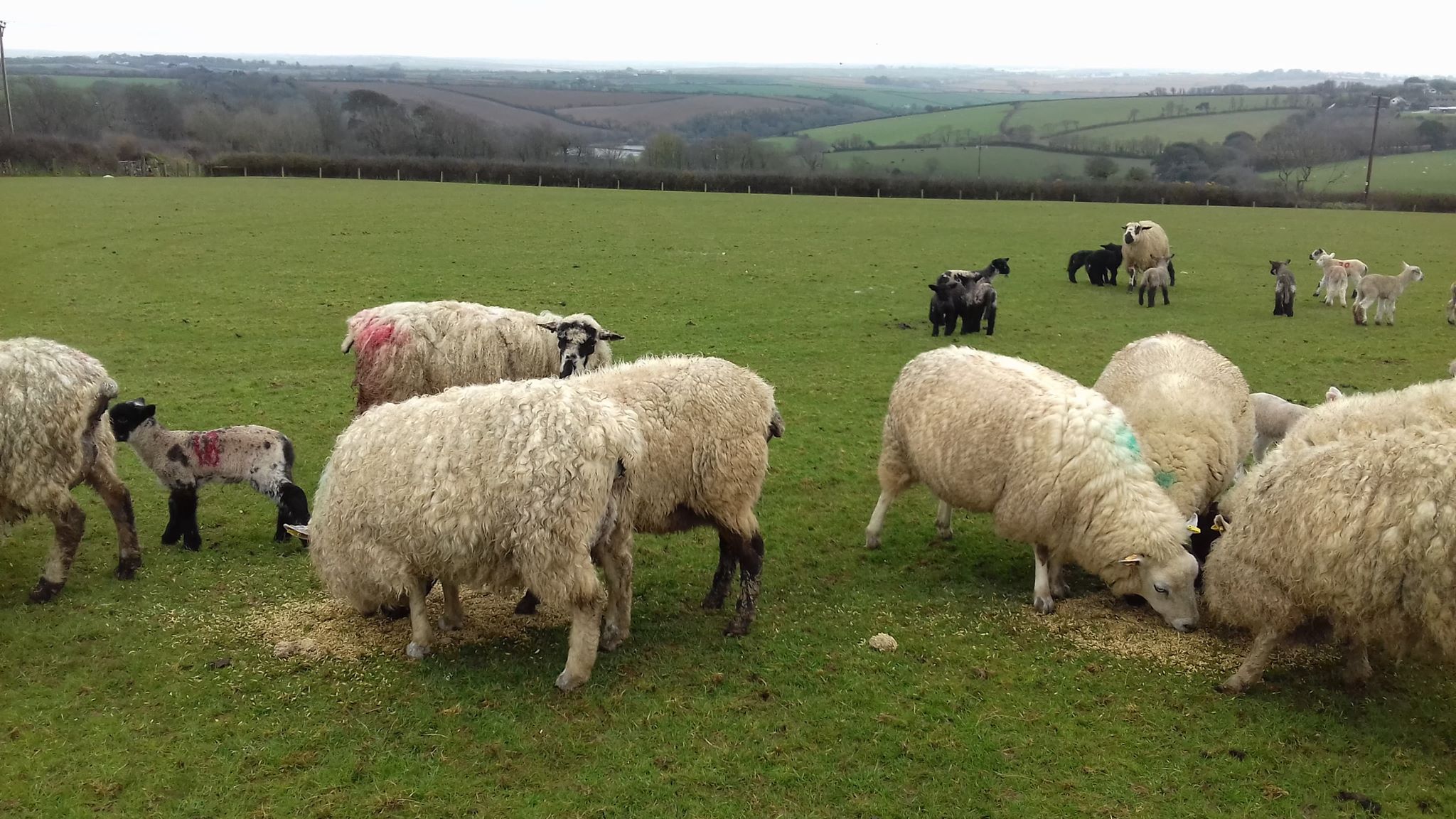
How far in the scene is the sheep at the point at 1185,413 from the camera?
7734mm

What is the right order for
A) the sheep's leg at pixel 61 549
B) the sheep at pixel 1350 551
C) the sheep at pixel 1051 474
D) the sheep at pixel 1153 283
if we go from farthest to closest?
1. the sheep at pixel 1153 283
2. the sheep's leg at pixel 61 549
3. the sheep at pixel 1051 474
4. the sheep at pixel 1350 551

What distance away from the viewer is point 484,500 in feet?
19.0

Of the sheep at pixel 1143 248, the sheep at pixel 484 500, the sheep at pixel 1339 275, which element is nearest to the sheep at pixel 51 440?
the sheep at pixel 484 500

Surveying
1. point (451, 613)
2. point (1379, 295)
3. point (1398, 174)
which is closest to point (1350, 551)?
point (451, 613)

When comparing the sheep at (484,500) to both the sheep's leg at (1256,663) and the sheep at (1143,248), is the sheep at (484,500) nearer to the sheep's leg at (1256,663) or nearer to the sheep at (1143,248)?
the sheep's leg at (1256,663)

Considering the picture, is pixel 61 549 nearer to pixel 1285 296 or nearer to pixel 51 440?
pixel 51 440

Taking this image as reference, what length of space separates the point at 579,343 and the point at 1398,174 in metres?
71.8

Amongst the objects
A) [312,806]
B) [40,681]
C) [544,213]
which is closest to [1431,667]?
[312,806]

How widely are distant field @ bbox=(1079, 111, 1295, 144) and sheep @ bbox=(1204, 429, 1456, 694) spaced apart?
88.8 meters

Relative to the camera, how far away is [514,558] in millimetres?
5836

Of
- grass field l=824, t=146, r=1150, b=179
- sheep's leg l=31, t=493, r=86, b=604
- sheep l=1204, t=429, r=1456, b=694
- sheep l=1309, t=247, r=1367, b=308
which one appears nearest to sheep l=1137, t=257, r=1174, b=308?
sheep l=1309, t=247, r=1367, b=308

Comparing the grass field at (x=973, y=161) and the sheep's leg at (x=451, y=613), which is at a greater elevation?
the grass field at (x=973, y=161)

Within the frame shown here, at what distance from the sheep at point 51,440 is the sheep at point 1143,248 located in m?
22.0

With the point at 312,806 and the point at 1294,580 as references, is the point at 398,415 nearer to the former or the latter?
the point at 312,806
